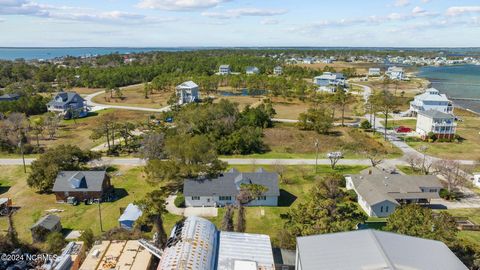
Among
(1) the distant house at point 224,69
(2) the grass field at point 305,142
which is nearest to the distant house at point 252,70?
(1) the distant house at point 224,69

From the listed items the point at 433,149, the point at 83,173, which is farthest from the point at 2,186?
the point at 433,149

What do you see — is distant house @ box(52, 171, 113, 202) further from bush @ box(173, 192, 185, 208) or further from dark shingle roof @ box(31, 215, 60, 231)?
bush @ box(173, 192, 185, 208)

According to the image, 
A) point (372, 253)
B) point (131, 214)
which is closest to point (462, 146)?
point (372, 253)

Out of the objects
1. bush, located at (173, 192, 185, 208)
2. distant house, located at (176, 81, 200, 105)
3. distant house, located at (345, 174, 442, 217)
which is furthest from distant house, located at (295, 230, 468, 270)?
distant house, located at (176, 81, 200, 105)

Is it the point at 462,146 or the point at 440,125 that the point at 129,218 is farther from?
the point at 440,125

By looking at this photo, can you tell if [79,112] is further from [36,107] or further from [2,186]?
[2,186]
